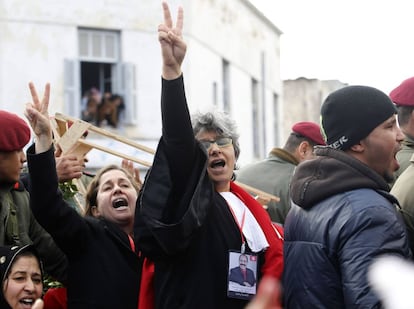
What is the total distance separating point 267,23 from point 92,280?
2122cm

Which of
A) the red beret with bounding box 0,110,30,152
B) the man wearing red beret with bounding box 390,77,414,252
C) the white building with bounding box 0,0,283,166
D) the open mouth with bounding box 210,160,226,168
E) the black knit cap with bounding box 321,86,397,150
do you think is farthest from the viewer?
the white building with bounding box 0,0,283,166

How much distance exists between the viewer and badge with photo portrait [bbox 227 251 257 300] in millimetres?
3408

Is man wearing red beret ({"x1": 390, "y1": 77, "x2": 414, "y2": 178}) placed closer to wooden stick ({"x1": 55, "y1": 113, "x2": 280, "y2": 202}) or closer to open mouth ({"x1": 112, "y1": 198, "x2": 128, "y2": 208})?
wooden stick ({"x1": 55, "y1": 113, "x2": 280, "y2": 202})

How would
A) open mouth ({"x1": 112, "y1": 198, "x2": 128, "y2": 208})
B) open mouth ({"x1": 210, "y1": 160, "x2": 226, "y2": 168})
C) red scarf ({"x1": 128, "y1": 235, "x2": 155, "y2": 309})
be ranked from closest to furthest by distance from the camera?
red scarf ({"x1": 128, "y1": 235, "x2": 155, "y2": 309})
open mouth ({"x1": 210, "y1": 160, "x2": 226, "y2": 168})
open mouth ({"x1": 112, "y1": 198, "x2": 128, "y2": 208})

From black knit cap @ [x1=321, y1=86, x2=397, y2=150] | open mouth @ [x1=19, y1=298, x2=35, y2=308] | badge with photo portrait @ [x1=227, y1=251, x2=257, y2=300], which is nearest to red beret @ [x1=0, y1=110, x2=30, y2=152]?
open mouth @ [x1=19, y1=298, x2=35, y2=308]

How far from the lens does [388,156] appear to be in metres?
3.16

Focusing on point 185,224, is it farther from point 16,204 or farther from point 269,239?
point 16,204

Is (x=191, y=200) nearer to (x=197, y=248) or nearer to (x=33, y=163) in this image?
(x=197, y=248)

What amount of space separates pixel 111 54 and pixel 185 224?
1670cm

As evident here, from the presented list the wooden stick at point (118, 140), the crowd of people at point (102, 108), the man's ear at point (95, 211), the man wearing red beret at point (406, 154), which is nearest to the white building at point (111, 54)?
the crowd of people at point (102, 108)

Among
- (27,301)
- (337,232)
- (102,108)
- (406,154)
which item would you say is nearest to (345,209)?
(337,232)

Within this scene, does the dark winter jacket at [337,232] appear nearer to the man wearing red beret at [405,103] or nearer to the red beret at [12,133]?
the man wearing red beret at [405,103]

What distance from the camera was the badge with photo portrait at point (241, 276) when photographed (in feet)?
11.2

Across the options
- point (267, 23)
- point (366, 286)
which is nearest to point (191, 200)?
point (366, 286)
